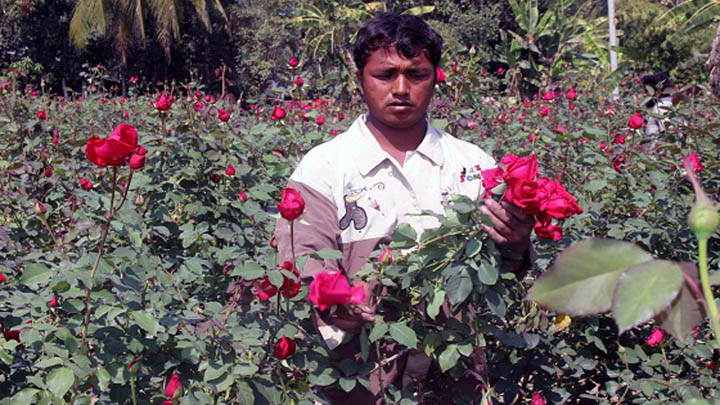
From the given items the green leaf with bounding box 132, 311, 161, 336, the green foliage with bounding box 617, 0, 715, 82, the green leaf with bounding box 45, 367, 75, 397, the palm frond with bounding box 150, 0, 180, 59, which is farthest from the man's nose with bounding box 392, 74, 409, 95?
the palm frond with bounding box 150, 0, 180, 59

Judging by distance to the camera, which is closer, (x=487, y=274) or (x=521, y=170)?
(x=521, y=170)

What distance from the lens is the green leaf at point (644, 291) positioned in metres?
0.30

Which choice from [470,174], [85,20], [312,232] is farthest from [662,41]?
[312,232]

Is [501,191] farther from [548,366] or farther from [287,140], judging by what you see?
[287,140]

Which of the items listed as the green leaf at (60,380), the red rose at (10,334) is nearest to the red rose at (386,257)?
the green leaf at (60,380)

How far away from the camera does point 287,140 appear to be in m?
2.91

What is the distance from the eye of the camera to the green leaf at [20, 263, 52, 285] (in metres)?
1.13

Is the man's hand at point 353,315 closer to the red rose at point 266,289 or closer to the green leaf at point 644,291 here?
the red rose at point 266,289

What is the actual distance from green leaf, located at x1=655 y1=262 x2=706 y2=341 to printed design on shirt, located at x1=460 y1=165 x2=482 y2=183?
1331 mm

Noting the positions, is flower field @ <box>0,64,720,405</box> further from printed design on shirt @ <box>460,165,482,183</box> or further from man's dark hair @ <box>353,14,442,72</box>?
man's dark hair @ <box>353,14,442,72</box>

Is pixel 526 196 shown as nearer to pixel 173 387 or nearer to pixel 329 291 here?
pixel 329 291

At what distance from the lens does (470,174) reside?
1684mm

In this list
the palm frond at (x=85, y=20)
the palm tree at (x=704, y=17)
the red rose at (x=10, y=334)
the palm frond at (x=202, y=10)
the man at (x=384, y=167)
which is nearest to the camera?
the red rose at (x=10, y=334)

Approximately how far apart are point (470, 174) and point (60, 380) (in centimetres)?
105
